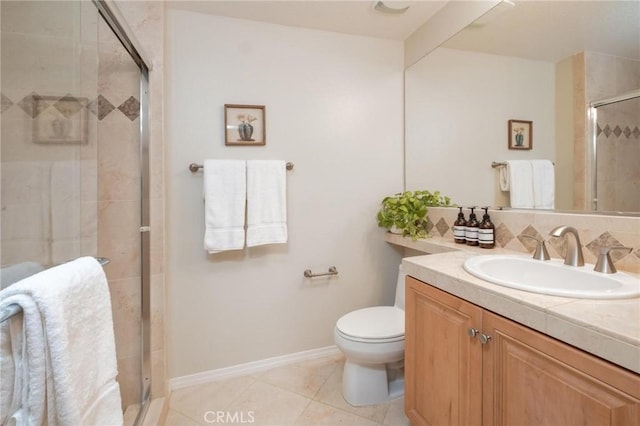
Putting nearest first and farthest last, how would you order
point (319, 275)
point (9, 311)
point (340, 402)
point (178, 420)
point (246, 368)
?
1. point (9, 311)
2. point (178, 420)
3. point (340, 402)
4. point (246, 368)
5. point (319, 275)

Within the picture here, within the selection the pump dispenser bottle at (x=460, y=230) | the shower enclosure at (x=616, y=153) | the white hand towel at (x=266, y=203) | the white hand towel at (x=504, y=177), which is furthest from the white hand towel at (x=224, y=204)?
the shower enclosure at (x=616, y=153)

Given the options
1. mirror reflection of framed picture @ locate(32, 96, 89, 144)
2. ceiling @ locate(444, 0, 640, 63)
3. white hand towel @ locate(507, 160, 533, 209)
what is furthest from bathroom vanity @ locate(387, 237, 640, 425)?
mirror reflection of framed picture @ locate(32, 96, 89, 144)

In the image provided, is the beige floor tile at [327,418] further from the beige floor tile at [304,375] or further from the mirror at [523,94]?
the mirror at [523,94]

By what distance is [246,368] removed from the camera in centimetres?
181

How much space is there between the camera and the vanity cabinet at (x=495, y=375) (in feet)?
A: 2.04

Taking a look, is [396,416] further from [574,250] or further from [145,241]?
[145,241]

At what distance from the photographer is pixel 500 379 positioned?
2.77 ft

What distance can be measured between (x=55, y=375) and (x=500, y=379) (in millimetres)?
1133

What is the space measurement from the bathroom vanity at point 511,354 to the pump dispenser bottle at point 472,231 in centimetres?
30

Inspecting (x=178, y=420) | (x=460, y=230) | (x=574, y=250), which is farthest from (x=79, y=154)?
(x=574, y=250)

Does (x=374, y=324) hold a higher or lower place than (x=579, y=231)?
lower

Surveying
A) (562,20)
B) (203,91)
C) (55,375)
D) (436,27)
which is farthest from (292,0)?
(55,375)

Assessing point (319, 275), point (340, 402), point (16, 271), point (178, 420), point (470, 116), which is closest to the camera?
point (16, 271)

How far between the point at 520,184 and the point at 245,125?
5.10 feet
